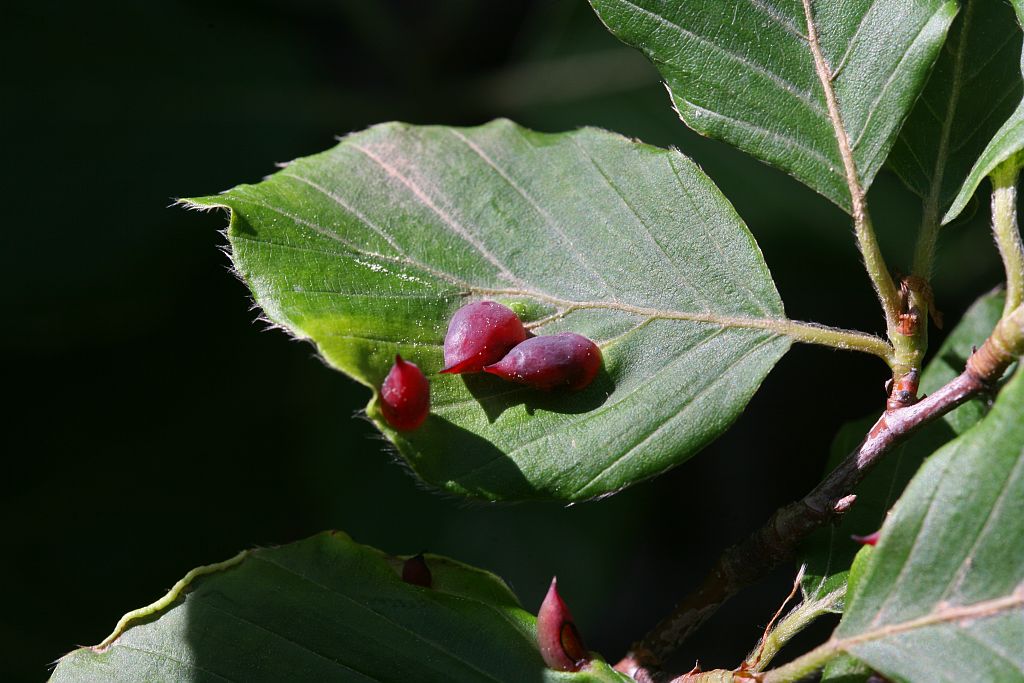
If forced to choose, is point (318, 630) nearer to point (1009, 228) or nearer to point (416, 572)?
point (416, 572)

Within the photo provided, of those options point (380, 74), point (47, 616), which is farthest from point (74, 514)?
point (380, 74)

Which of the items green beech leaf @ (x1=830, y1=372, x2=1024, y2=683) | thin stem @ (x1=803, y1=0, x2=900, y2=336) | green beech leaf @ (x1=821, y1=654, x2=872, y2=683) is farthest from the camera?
thin stem @ (x1=803, y1=0, x2=900, y2=336)

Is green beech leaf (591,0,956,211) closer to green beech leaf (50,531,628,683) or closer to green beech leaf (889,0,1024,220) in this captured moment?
green beech leaf (889,0,1024,220)

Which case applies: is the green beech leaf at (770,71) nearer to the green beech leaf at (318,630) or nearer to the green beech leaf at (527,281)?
the green beech leaf at (527,281)

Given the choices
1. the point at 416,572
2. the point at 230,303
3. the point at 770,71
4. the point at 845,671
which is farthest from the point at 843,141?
the point at 230,303

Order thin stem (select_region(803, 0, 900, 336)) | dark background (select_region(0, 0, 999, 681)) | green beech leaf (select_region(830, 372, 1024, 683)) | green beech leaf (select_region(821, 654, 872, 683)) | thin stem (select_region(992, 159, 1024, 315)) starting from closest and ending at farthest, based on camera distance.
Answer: green beech leaf (select_region(830, 372, 1024, 683)), green beech leaf (select_region(821, 654, 872, 683)), thin stem (select_region(992, 159, 1024, 315)), thin stem (select_region(803, 0, 900, 336)), dark background (select_region(0, 0, 999, 681))

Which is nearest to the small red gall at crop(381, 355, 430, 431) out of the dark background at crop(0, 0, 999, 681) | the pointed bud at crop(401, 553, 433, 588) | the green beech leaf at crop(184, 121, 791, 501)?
the green beech leaf at crop(184, 121, 791, 501)

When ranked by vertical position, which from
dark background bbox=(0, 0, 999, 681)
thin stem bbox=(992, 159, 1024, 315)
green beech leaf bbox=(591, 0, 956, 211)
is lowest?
dark background bbox=(0, 0, 999, 681)
